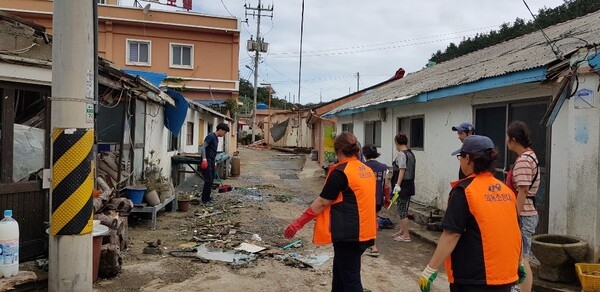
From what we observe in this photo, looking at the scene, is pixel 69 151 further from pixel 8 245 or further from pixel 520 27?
pixel 520 27

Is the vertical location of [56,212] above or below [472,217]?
below

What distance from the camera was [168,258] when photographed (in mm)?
6039

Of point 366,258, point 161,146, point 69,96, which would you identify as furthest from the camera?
point 161,146

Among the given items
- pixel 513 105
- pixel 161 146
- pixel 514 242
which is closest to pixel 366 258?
pixel 513 105

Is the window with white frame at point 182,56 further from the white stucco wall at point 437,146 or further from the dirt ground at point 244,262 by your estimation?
the white stucco wall at point 437,146

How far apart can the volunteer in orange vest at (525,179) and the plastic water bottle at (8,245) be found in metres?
4.68

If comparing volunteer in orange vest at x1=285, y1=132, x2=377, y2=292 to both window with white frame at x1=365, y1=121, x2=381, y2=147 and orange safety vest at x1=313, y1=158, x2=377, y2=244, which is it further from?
window with white frame at x1=365, y1=121, x2=381, y2=147

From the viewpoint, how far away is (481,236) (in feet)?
8.72

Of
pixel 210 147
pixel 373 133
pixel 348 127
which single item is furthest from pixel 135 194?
pixel 348 127

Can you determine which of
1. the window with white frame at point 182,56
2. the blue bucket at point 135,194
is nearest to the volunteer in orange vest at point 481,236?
the blue bucket at point 135,194

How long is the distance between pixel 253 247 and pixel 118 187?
255cm

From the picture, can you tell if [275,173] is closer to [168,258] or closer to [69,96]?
[168,258]

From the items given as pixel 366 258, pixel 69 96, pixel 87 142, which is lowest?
pixel 366 258

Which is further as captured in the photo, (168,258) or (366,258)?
(366,258)
